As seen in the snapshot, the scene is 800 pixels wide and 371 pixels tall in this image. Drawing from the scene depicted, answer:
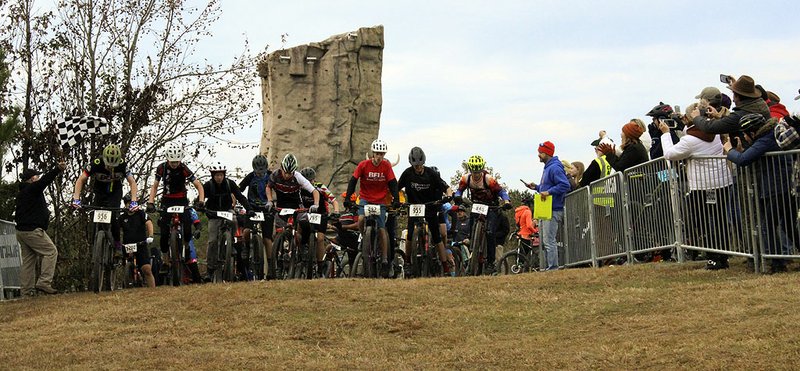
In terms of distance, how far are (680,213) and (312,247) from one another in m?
5.89

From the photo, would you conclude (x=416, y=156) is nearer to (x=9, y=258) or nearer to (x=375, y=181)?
(x=375, y=181)

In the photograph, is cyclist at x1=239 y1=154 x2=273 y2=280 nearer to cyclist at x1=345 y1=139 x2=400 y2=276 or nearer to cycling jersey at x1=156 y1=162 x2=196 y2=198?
cycling jersey at x1=156 y1=162 x2=196 y2=198

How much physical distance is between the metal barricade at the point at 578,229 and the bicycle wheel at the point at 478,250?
1.38 m

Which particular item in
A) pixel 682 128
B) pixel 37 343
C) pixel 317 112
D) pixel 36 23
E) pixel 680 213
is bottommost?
pixel 37 343

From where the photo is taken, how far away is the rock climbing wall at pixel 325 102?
2875 cm

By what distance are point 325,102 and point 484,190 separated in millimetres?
10181

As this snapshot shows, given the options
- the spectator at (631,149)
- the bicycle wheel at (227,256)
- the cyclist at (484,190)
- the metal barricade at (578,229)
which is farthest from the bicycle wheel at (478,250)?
the bicycle wheel at (227,256)

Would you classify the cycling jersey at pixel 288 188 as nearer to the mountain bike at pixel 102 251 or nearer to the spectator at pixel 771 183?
the mountain bike at pixel 102 251

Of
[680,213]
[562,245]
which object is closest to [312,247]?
[562,245]

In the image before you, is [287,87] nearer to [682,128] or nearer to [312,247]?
[312,247]

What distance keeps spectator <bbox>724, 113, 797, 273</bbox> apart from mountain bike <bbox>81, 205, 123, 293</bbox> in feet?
28.0

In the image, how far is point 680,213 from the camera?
50.8 ft

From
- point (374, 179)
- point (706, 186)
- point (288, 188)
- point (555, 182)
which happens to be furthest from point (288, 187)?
point (706, 186)

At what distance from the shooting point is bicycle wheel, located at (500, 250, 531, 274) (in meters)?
19.9
